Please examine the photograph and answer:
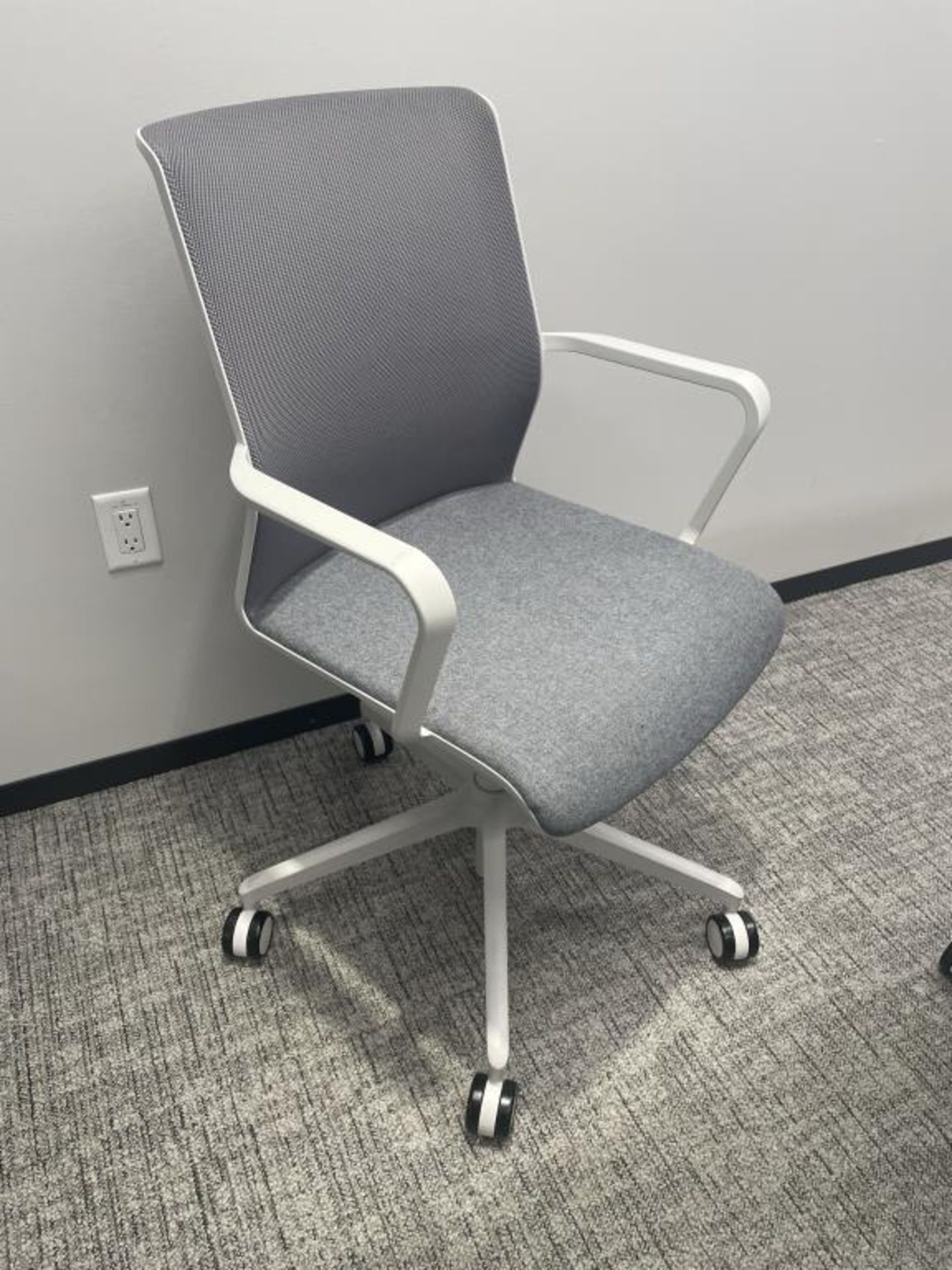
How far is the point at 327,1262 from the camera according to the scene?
3.61ft

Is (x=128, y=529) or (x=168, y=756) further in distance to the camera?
(x=168, y=756)

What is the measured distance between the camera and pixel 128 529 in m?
1.50

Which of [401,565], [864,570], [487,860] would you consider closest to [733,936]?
[487,860]

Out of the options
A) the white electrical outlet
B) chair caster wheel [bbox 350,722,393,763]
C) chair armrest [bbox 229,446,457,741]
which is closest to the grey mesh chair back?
chair armrest [bbox 229,446,457,741]

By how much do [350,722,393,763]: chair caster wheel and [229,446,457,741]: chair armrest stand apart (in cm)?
65

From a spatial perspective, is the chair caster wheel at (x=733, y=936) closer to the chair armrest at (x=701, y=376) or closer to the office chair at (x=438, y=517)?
the office chair at (x=438, y=517)

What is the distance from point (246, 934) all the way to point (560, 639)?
0.58 m

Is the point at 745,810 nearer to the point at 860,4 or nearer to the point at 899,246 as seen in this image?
the point at 899,246

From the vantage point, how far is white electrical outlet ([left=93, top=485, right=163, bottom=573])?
148 cm

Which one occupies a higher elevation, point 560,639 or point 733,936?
point 560,639

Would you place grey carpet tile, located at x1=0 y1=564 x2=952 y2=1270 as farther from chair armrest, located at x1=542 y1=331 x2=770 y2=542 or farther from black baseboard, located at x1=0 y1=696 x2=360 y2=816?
chair armrest, located at x1=542 y1=331 x2=770 y2=542

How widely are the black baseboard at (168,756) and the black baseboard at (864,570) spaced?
93cm

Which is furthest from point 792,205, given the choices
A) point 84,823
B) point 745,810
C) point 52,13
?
point 84,823

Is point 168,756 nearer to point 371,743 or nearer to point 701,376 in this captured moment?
point 371,743
